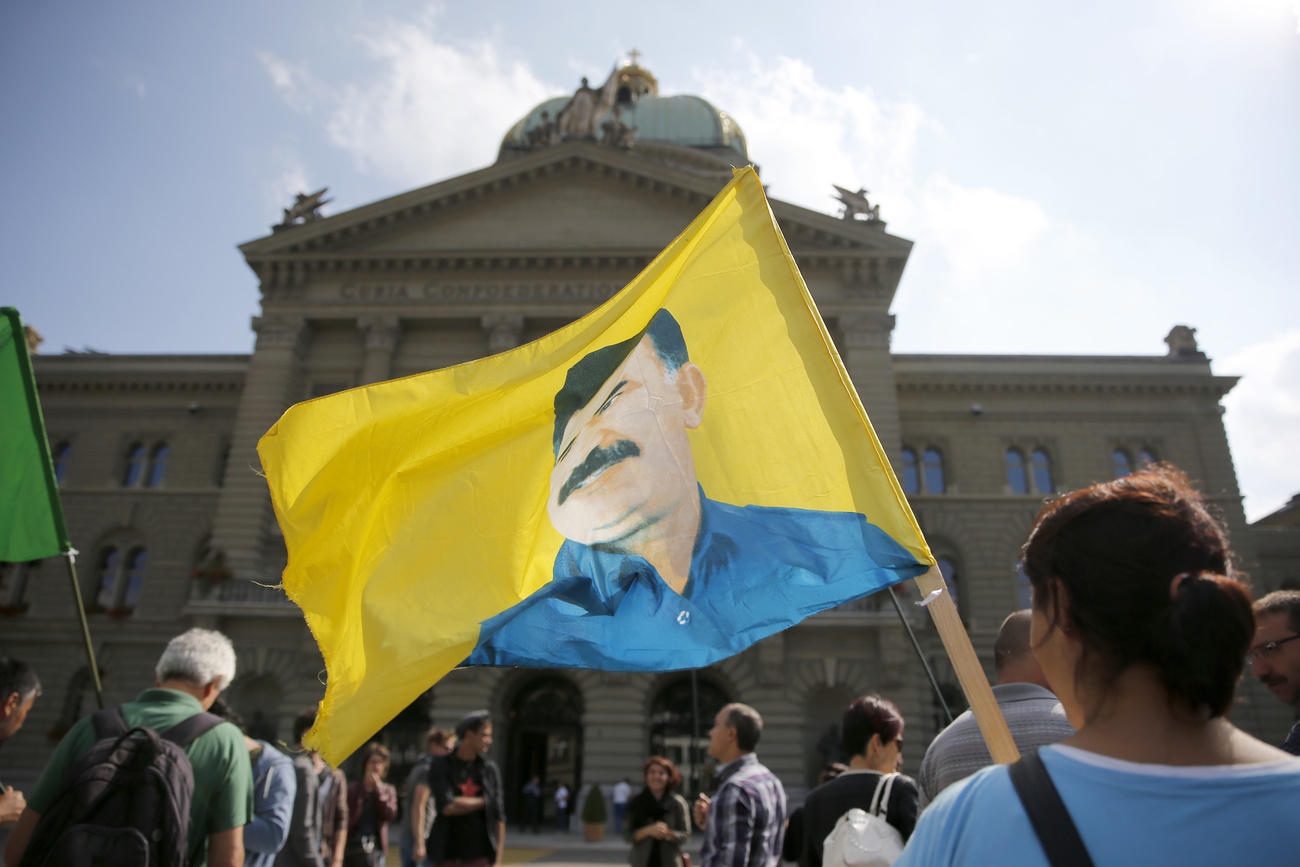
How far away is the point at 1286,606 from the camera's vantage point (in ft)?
12.1

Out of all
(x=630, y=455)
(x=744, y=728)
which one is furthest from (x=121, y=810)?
(x=744, y=728)

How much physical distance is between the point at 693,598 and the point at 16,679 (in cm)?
300

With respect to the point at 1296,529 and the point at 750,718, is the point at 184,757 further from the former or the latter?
the point at 1296,529

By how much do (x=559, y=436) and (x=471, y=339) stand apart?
25.6 m

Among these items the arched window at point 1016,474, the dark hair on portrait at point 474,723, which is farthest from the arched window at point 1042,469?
the dark hair on portrait at point 474,723

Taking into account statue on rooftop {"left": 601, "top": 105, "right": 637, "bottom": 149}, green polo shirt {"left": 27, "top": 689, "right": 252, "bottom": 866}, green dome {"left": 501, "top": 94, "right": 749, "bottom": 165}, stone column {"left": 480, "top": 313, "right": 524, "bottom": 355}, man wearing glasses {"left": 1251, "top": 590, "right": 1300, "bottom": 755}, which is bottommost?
green polo shirt {"left": 27, "top": 689, "right": 252, "bottom": 866}

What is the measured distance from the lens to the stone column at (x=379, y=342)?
90.8 ft

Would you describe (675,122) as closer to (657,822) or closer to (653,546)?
(657,822)

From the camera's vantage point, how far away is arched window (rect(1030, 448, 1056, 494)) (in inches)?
1164

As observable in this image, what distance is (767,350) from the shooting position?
12.4ft

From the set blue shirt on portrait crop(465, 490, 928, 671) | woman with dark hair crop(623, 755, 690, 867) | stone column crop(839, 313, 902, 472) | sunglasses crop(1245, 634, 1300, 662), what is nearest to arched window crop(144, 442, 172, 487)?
stone column crop(839, 313, 902, 472)

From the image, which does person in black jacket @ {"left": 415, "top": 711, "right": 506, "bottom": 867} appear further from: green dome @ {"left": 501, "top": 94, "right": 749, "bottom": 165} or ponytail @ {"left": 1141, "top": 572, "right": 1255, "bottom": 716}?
green dome @ {"left": 501, "top": 94, "right": 749, "bottom": 165}

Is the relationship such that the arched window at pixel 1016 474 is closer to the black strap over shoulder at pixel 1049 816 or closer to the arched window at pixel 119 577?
the arched window at pixel 119 577

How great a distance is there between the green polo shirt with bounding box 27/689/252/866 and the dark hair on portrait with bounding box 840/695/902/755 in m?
2.73
